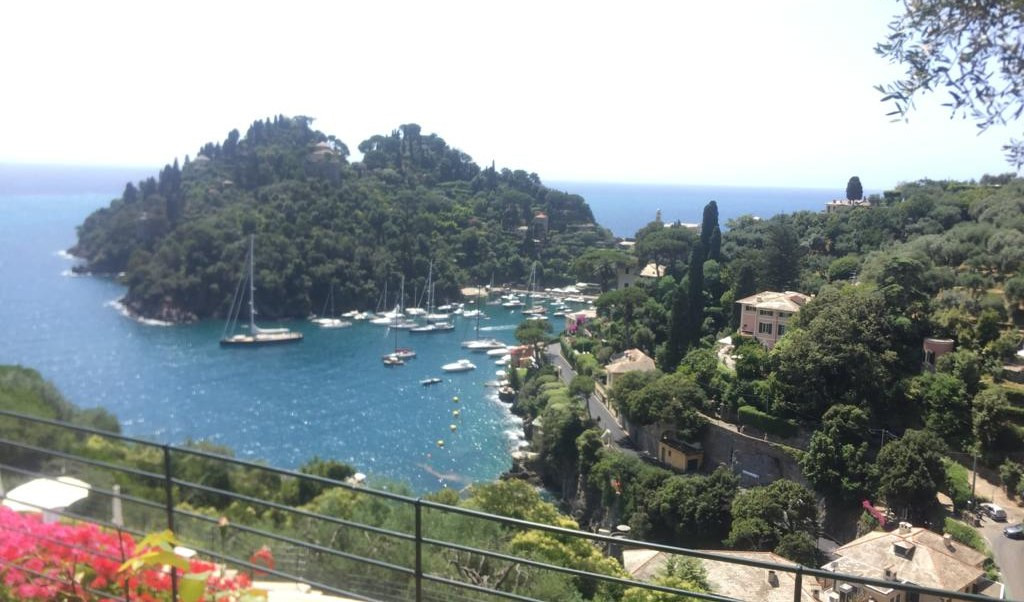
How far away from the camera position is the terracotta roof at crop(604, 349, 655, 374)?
62.4ft

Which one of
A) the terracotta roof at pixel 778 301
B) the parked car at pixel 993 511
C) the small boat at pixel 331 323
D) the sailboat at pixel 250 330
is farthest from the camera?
the small boat at pixel 331 323

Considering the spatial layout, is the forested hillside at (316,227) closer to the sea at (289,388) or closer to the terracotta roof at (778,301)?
the sea at (289,388)

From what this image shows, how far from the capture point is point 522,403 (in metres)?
21.4

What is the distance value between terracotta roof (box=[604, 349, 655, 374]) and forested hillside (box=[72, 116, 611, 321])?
844 inches

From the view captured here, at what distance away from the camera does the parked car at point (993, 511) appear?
37.6 ft

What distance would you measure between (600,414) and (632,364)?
1.57 metres

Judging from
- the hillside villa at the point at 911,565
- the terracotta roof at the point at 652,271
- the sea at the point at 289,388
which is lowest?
the sea at the point at 289,388

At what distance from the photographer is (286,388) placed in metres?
23.9

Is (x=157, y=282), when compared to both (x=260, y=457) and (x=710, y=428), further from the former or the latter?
(x=710, y=428)

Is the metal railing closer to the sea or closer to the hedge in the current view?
the sea

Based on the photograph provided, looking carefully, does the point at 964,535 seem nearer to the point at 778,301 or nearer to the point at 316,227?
the point at 778,301

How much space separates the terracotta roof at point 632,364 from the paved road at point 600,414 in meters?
1.00

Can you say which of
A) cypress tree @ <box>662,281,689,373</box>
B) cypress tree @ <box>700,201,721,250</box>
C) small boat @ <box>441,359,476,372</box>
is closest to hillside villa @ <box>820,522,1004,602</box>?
cypress tree @ <box>662,281,689,373</box>

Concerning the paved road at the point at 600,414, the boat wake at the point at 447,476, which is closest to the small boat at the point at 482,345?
the paved road at the point at 600,414
